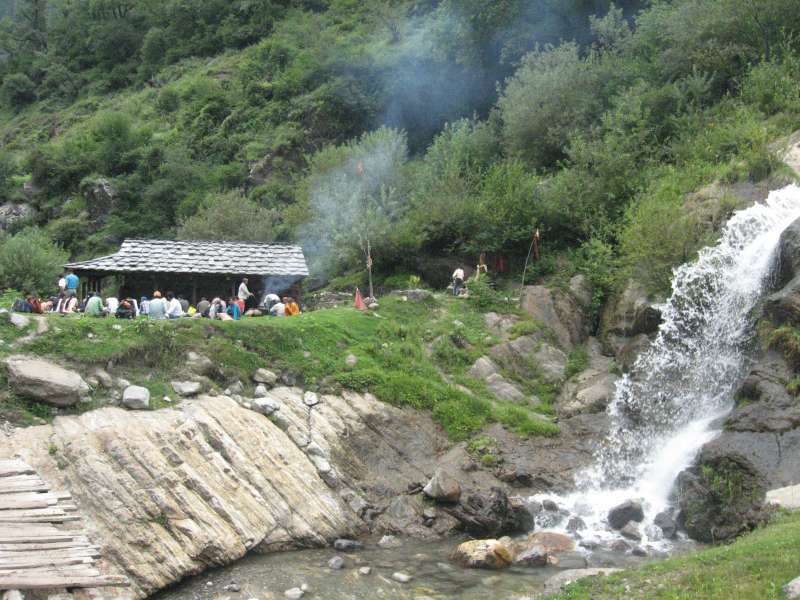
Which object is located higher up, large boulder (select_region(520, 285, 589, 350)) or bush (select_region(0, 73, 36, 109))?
bush (select_region(0, 73, 36, 109))

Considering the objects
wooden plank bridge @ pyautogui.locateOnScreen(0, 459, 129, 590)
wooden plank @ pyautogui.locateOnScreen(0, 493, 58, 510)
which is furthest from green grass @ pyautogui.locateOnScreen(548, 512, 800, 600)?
wooden plank @ pyautogui.locateOnScreen(0, 493, 58, 510)

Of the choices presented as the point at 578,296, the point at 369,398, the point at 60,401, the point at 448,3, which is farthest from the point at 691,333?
the point at 448,3

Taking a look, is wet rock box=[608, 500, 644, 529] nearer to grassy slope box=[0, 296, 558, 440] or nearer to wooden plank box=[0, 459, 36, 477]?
grassy slope box=[0, 296, 558, 440]

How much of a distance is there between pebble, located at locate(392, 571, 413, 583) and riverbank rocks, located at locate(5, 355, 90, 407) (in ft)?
26.8

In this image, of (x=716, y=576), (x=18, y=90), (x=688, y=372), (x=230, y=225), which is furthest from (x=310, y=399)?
(x=18, y=90)

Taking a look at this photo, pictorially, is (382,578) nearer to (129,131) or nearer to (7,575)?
(7,575)

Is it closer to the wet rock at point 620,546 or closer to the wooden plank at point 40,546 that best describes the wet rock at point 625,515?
the wet rock at point 620,546

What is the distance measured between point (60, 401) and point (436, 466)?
9.80m

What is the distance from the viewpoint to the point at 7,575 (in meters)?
12.2

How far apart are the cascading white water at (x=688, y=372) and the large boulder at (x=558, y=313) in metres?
5.05

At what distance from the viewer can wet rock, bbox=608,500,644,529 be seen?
18750mm

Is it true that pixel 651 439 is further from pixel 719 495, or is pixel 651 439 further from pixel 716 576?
pixel 716 576

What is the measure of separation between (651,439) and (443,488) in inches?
265

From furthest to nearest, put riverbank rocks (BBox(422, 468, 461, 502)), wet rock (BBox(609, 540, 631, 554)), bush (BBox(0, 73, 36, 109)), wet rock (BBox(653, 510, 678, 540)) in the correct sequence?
1. bush (BBox(0, 73, 36, 109))
2. riverbank rocks (BBox(422, 468, 461, 502))
3. wet rock (BBox(653, 510, 678, 540))
4. wet rock (BBox(609, 540, 631, 554))
